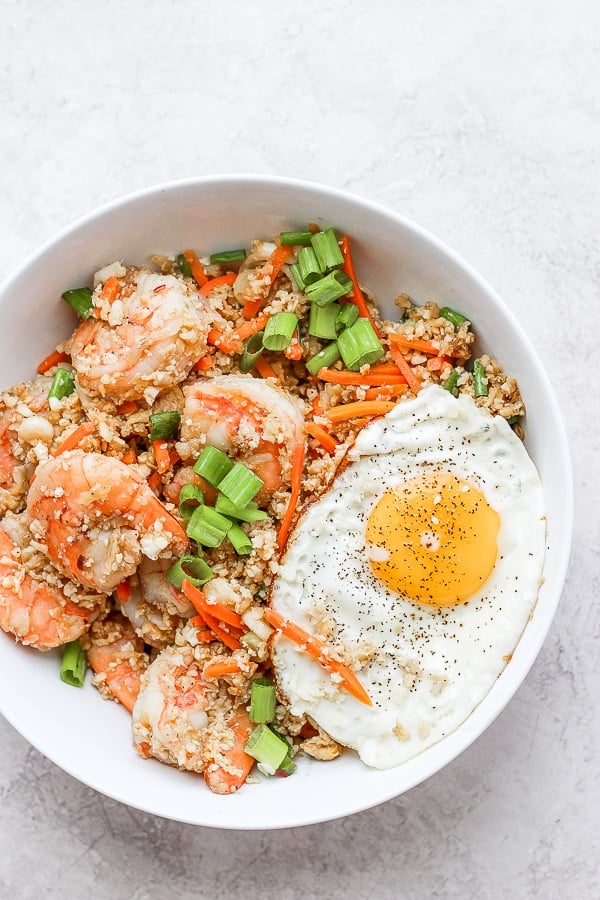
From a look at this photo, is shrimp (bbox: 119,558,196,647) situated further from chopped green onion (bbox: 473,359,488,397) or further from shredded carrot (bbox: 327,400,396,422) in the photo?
chopped green onion (bbox: 473,359,488,397)

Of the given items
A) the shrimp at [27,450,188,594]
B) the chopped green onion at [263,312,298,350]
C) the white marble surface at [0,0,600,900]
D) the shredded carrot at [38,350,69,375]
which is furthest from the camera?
the white marble surface at [0,0,600,900]

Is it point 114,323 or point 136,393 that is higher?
point 114,323

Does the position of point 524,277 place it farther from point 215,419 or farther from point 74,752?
point 74,752

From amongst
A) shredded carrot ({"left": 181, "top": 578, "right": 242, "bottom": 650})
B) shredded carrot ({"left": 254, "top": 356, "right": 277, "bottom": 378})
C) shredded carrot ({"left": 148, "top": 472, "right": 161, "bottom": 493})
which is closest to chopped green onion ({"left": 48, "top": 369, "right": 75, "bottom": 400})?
shredded carrot ({"left": 148, "top": 472, "right": 161, "bottom": 493})

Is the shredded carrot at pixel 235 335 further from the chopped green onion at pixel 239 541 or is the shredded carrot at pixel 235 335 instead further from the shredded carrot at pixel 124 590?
the shredded carrot at pixel 124 590

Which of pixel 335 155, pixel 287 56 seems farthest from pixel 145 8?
pixel 335 155

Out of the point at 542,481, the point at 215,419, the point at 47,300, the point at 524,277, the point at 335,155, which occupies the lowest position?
the point at 542,481
